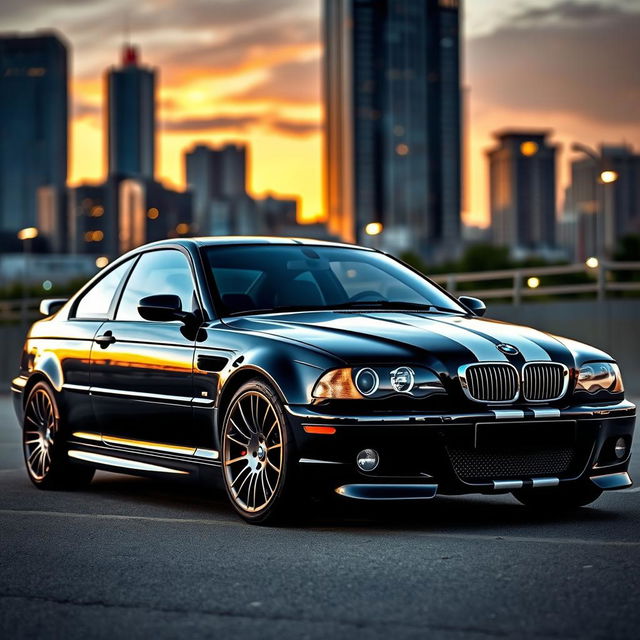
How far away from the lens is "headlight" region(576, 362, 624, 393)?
7.39 m

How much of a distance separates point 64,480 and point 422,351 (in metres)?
3.37

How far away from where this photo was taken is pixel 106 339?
8922mm

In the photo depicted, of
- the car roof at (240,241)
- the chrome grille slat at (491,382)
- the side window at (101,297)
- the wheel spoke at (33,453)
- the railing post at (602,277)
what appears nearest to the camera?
the chrome grille slat at (491,382)

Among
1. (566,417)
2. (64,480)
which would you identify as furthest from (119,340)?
(566,417)

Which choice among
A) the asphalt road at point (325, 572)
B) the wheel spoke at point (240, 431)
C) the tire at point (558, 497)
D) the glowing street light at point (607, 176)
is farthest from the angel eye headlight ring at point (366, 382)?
the glowing street light at point (607, 176)

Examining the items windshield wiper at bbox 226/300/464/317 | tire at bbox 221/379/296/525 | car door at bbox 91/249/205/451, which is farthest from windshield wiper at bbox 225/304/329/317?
tire at bbox 221/379/296/525

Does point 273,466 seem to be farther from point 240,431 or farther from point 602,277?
point 602,277

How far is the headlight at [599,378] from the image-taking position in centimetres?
739

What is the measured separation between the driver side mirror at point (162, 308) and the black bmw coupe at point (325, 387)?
0.01m

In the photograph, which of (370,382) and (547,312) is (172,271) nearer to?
(370,382)

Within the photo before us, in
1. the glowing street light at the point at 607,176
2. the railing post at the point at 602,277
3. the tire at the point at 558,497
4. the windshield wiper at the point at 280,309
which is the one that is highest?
the glowing street light at the point at 607,176

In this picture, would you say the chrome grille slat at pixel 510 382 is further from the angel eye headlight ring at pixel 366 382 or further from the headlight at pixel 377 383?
the angel eye headlight ring at pixel 366 382

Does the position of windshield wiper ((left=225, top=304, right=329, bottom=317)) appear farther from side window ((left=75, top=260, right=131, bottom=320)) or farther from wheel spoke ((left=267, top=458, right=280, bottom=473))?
side window ((left=75, top=260, right=131, bottom=320))

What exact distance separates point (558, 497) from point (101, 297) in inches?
133
